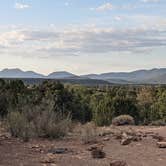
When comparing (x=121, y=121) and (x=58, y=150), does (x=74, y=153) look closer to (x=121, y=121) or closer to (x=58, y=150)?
(x=58, y=150)

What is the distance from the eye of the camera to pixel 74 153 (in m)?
14.5

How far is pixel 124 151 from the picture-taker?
15102 millimetres

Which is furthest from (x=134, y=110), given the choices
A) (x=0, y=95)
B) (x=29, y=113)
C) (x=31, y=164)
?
(x=31, y=164)

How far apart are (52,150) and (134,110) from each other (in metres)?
28.2

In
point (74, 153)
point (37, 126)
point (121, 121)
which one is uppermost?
point (37, 126)

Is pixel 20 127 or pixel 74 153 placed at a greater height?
pixel 20 127

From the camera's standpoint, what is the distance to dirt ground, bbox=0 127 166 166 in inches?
509

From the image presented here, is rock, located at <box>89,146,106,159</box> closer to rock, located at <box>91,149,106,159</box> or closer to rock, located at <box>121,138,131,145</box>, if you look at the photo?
rock, located at <box>91,149,106,159</box>

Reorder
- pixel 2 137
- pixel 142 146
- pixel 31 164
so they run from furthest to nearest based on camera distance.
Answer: pixel 2 137
pixel 142 146
pixel 31 164

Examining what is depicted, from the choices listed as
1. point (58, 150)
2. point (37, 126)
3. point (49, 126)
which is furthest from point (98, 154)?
point (37, 126)

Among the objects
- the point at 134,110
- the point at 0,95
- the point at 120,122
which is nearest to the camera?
the point at 120,122

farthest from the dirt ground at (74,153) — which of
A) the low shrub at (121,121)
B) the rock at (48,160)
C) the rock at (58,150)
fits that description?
the low shrub at (121,121)

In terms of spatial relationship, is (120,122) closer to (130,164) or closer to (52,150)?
(52,150)

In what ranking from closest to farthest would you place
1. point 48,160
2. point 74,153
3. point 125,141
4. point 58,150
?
1. point 48,160
2. point 74,153
3. point 58,150
4. point 125,141
